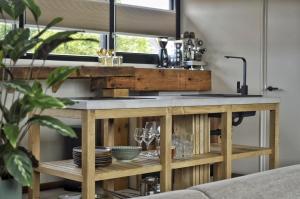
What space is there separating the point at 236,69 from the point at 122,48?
1372mm

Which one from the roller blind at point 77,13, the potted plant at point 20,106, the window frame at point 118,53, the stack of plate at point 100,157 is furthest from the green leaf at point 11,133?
the roller blind at point 77,13

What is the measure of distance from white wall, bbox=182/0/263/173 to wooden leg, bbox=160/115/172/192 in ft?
9.98

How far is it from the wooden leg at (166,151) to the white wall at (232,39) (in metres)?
3.04

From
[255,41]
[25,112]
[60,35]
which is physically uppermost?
[255,41]

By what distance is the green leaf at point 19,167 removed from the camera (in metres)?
1.15

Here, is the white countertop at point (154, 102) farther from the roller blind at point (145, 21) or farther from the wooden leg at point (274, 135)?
the roller blind at point (145, 21)

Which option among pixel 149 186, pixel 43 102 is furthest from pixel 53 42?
pixel 149 186

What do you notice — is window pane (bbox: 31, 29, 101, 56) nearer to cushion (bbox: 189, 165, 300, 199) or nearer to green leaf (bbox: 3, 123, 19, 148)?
cushion (bbox: 189, 165, 300, 199)

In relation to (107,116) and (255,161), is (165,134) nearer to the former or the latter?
(107,116)

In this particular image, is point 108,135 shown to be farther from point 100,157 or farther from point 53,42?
point 53,42

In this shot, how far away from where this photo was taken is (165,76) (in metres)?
5.39

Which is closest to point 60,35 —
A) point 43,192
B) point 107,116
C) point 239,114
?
point 107,116

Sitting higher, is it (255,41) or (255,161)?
(255,41)

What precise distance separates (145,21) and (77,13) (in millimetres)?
961
